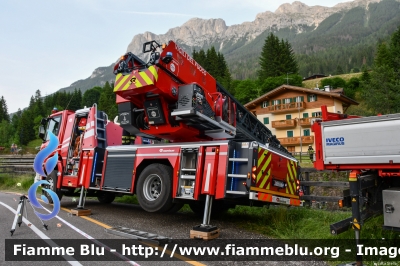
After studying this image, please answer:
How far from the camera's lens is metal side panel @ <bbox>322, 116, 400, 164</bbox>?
4.45 m

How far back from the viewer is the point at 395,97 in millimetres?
40188

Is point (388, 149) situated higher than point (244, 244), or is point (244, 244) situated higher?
point (388, 149)

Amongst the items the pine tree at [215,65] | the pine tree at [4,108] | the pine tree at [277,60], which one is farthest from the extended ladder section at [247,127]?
the pine tree at [4,108]

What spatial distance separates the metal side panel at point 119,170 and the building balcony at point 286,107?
42.6 meters

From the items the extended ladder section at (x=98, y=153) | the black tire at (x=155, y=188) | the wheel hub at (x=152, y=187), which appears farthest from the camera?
the extended ladder section at (x=98, y=153)

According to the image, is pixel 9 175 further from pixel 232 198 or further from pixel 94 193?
pixel 232 198

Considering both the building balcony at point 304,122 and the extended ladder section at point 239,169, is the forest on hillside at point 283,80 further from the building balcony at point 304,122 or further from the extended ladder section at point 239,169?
the extended ladder section at point 239,169

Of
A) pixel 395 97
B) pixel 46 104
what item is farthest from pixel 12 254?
pixel 46 104

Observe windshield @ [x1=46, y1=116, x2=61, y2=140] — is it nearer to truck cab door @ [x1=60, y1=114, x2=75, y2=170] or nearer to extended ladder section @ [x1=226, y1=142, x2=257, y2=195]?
truck cab door @ [x1=60, y1=114, x2=75, y2=170]

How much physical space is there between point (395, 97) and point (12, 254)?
1771 inches

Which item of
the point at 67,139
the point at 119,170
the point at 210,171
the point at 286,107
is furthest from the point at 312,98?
the point at 210,171

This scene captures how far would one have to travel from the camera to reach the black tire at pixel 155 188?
22.1 ft

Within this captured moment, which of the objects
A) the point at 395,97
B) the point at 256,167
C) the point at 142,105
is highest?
the point at 395,97

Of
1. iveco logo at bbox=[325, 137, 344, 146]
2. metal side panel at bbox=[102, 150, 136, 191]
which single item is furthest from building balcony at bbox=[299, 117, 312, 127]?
iveco logo at bbox=[325, 137, 344, 146]
